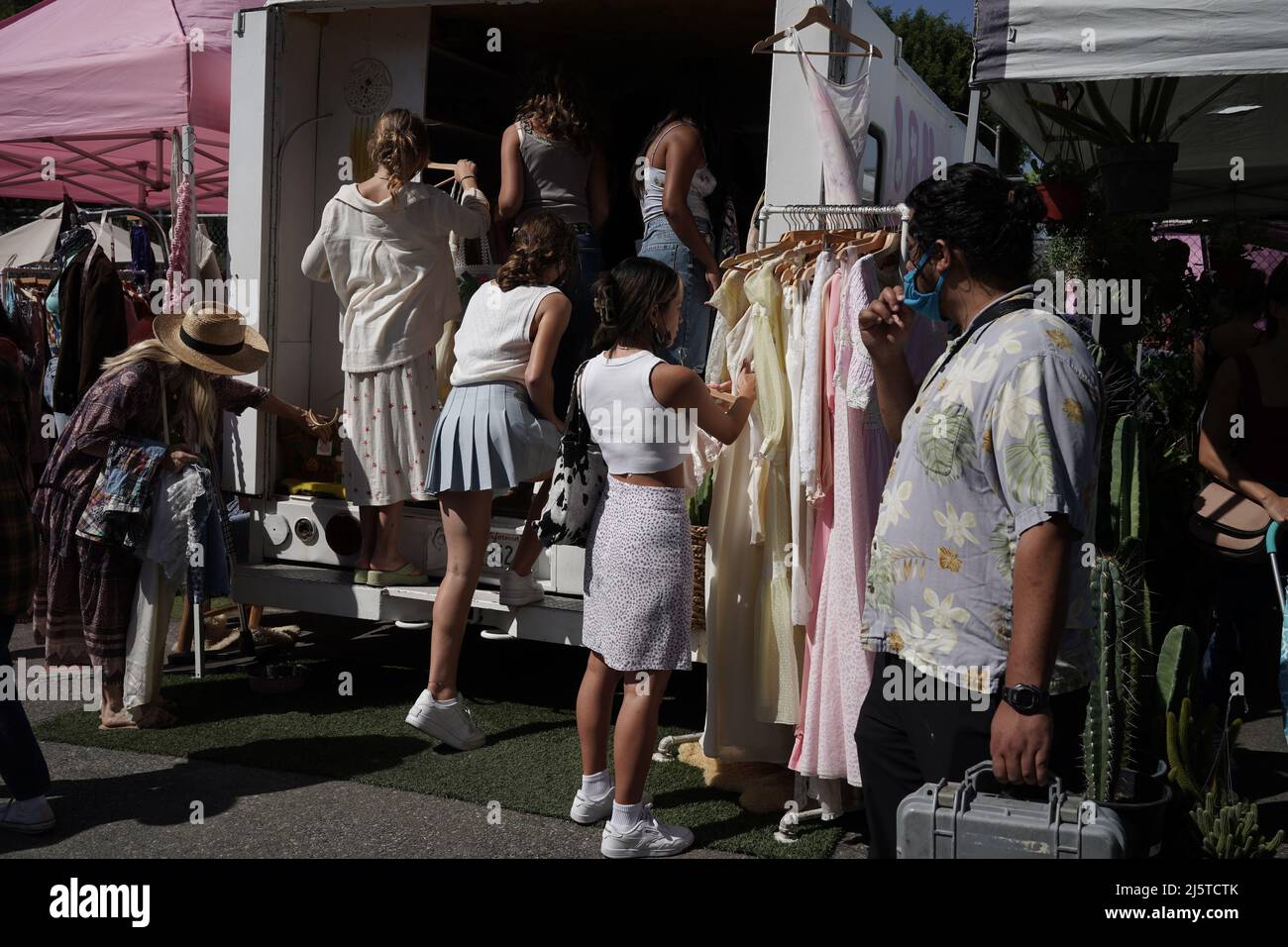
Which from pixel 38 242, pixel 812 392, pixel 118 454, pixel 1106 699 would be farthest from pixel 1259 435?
pixel 38 242

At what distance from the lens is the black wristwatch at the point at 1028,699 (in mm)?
2395

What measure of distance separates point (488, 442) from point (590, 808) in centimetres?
148

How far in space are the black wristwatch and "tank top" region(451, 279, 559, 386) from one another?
302 cm

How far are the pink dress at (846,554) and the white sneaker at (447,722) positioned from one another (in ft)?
4.98

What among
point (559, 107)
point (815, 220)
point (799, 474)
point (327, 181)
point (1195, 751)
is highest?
point (559, 107)

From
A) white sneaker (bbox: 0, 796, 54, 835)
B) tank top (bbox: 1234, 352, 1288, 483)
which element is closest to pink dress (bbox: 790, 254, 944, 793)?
tank top (bbox: 1234, 352, 1288, 483)

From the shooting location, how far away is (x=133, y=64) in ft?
26.1

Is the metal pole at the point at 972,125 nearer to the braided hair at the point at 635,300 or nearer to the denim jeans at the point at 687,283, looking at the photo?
the denim jeans at the point at 687,283

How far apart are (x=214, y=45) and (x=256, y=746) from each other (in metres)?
4.90

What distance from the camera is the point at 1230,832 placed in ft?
13.3

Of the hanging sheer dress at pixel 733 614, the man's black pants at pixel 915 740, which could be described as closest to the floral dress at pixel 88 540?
the hanging sheer dress at pixel 733 614

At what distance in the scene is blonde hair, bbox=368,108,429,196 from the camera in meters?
5.50

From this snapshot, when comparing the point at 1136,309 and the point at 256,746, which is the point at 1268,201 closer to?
the point at 1136,309

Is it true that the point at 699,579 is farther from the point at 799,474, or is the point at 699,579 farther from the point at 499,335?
the point at 499,335
